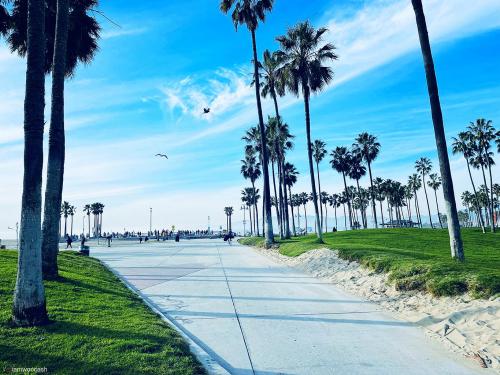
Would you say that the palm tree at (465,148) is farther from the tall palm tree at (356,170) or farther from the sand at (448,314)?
the sand at (448,314)

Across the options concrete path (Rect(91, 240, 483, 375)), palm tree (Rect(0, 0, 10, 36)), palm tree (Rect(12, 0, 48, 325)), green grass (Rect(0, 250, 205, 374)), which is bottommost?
concrete path (Rect(91, 240, 483, 375))

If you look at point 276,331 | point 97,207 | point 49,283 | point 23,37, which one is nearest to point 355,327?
point 276,331

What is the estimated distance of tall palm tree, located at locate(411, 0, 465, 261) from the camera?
39.1 feet

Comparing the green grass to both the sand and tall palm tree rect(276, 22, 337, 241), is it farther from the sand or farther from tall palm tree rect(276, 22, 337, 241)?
tall palm tree rect(276, 22, 337, 241)

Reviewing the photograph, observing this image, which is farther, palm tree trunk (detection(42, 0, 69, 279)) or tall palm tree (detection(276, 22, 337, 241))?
tall palm tree (detection(276, 22, 337, 241))

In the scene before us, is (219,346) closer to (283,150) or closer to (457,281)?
(457,281)

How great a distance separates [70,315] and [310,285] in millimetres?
7451

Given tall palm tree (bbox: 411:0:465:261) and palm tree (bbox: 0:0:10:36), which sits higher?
palm tree (bbox: 0:0:10:36)

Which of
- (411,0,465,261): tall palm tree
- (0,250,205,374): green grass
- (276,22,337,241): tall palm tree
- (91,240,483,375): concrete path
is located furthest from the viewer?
(276,22,337,241): tall palm tree

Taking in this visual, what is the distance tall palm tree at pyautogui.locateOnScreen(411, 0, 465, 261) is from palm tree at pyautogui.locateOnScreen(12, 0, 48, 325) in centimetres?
1145

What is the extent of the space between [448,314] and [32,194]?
8.32 m

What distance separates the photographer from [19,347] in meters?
5.43

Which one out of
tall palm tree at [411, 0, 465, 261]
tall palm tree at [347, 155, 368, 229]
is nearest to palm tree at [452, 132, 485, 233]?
tall palm tree at [347, 155, 368, 229]

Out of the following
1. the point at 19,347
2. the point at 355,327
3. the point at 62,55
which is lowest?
the point at 355,327
